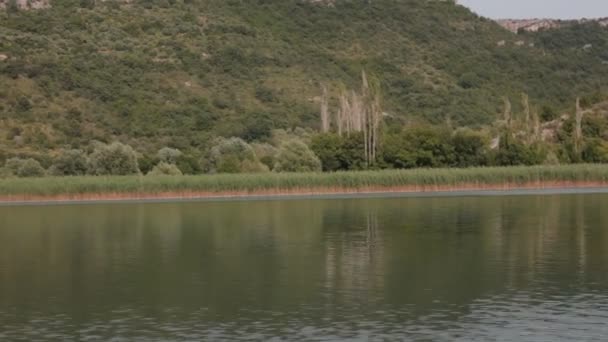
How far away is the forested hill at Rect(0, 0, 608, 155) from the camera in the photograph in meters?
86.8

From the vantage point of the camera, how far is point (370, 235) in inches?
1401

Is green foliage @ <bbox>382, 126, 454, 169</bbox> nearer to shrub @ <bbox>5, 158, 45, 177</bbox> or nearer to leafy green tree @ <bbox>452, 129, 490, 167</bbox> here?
leafy green tree @ <bbox>452, 129, 490, 167</bbox>

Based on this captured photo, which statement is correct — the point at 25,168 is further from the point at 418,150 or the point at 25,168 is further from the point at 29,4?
the point at 29,4

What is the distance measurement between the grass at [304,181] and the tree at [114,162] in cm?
611

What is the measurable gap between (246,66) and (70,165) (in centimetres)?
3691

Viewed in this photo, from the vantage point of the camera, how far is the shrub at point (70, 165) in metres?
67.7

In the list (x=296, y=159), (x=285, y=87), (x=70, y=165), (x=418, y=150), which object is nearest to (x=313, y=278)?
(x=296, y=159)

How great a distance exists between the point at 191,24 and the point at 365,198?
54.0 m

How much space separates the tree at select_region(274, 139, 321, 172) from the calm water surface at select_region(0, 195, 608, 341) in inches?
937

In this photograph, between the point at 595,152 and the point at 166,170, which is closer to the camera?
the point at 166,170

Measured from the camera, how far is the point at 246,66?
103 meters

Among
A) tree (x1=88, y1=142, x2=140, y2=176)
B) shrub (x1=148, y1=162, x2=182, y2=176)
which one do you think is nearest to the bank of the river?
shrub (x1=148, y1=162, x2=182, y2=176)

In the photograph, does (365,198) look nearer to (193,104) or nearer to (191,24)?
(193,104)

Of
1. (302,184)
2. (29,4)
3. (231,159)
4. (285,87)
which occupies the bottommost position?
(302,184)
